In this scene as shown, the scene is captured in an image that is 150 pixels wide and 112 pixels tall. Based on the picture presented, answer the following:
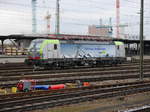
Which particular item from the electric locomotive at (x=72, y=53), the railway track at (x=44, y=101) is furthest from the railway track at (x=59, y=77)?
the railway track at (x=44, y=101)

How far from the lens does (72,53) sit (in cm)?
2864

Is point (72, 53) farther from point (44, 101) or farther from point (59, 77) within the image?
point (44, 101)

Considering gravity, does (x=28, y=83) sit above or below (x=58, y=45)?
below

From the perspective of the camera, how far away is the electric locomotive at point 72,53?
26016mm

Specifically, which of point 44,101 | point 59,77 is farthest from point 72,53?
point 44,101

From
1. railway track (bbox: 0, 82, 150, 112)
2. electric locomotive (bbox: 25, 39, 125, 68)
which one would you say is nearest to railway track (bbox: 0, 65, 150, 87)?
electric locomotive (bbox: 25, 39, 125, 68)

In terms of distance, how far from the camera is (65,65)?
27.7 metres

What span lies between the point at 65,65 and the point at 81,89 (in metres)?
14.5

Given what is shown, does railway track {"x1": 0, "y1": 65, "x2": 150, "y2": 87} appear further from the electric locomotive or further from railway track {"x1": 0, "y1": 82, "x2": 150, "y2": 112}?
railway track {"x1": 0, "y1": 82, "x2": 150, "y2": 112}

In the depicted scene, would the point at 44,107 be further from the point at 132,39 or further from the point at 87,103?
the point at 132,39

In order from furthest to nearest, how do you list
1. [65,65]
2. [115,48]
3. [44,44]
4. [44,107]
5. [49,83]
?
1. [115,48]
2. [65,65]
3. [44,44]
4. [49,83]
5. [44,107]

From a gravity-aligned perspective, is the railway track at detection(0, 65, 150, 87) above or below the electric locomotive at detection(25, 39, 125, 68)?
below

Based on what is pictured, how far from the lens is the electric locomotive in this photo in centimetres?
2602

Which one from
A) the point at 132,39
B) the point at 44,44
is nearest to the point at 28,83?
the point at 44,44
